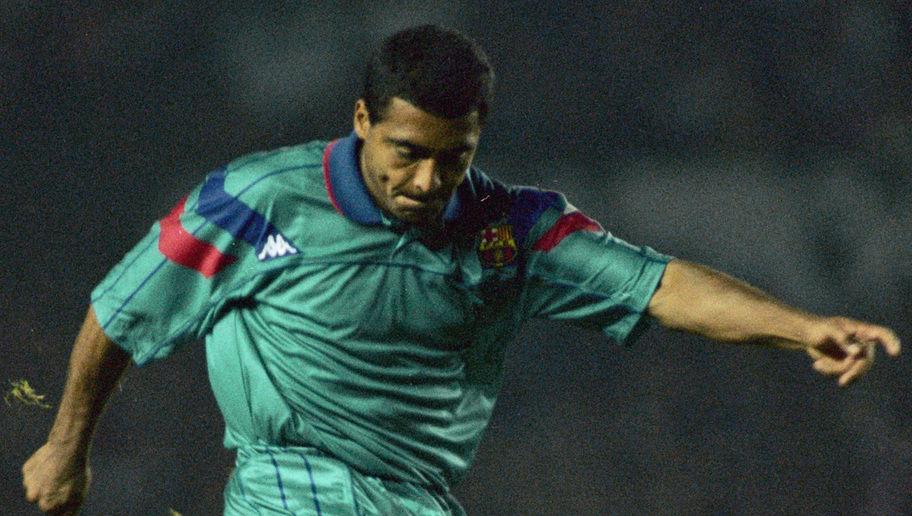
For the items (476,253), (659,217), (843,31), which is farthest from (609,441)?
(476,253)

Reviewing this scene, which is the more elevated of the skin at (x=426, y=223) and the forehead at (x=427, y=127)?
the forehead at (x=427, y=127)

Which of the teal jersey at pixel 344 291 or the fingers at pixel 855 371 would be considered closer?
the fingers at pixel 855 371

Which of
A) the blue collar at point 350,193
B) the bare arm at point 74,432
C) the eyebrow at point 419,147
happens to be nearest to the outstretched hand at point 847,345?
the eyebrow at point 419,147

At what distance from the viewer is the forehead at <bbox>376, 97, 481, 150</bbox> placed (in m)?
2.62

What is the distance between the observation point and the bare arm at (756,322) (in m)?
2.37

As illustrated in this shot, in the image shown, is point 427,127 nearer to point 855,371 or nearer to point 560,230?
point 560,230

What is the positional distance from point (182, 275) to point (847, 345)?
1134 millimetres

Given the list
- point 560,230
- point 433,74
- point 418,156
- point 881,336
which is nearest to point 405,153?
point 418,156

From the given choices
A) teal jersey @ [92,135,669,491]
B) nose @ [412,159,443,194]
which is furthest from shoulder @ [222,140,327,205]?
nose @ [412,159,443,194]

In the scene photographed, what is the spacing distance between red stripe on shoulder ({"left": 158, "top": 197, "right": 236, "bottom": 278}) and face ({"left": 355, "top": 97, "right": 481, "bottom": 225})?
0.31 metres

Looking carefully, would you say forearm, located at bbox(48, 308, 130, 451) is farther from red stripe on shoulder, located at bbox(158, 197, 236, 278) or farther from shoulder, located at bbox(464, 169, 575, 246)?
shoulder, located at bbox(464, 169, 575, 246)

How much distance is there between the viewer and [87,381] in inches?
112

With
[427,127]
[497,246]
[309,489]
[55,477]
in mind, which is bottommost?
[55,477]

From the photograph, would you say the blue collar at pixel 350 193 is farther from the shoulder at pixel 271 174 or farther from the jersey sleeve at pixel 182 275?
the jersey sleeve at pixel 182 275
